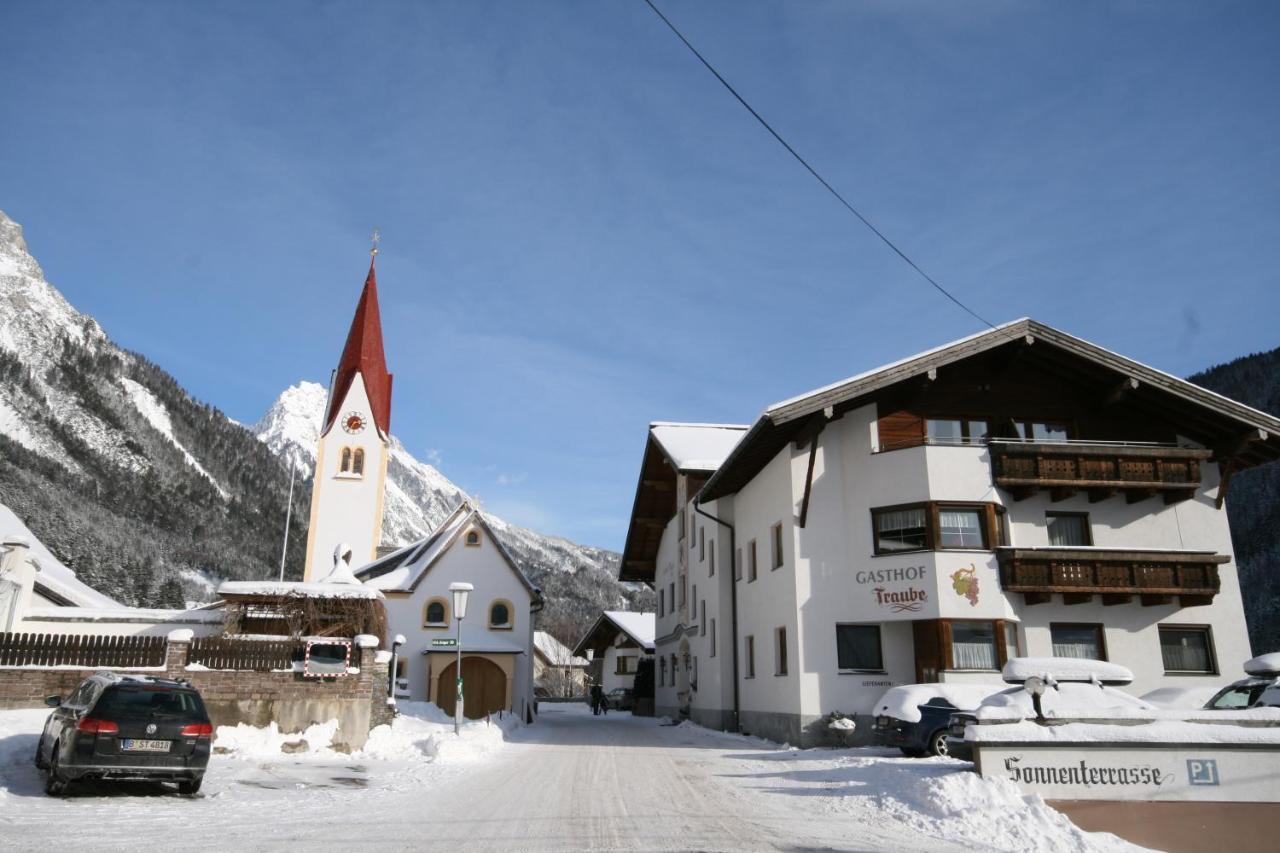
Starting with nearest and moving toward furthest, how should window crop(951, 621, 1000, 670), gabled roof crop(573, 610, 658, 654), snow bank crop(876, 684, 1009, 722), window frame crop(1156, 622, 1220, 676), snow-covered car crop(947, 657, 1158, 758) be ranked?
snow-covered car crop(947, 657, 1158, 758) → snow bank crop(876, 684, 1009, 722) → window crop(951, 621, 1000, 670) → window frame crop(1156, 622, 1220, 676) → gabled roof crop(573, 610, 658, 654)

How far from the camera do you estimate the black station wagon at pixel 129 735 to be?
37.3 ft

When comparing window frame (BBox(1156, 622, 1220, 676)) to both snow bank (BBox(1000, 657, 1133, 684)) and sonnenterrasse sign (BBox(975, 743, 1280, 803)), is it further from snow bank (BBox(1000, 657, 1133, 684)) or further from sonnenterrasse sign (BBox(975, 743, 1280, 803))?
sonnenterrasse sign (BBox(975, 743, 1280, 803))

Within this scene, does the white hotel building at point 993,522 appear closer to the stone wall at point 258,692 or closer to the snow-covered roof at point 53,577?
the stone wall at point 258,692

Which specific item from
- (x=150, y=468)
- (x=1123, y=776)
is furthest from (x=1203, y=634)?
(x=150, y=468)

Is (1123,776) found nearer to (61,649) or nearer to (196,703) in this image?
(196,703)

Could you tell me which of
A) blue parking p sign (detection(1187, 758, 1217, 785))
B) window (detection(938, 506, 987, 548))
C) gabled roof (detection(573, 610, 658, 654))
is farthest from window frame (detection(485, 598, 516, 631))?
blue parking p sign (detection(1187, 758, 1217, 785))

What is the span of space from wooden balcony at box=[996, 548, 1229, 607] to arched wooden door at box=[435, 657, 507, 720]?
21713 mm

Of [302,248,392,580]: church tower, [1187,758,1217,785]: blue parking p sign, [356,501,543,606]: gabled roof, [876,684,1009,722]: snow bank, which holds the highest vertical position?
[302,248,392,580]: church tower

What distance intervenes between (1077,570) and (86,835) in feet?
69.2

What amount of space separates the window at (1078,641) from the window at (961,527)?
2.89 metres

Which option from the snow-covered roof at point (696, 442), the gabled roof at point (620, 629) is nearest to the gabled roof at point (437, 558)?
the snow-covered roof at point (696, 442)

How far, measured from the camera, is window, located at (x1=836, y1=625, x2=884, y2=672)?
23.5 metres

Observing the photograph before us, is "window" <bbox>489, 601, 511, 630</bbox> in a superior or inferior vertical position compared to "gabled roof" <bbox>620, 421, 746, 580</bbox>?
inferior

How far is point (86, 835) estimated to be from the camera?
9.16 metres
